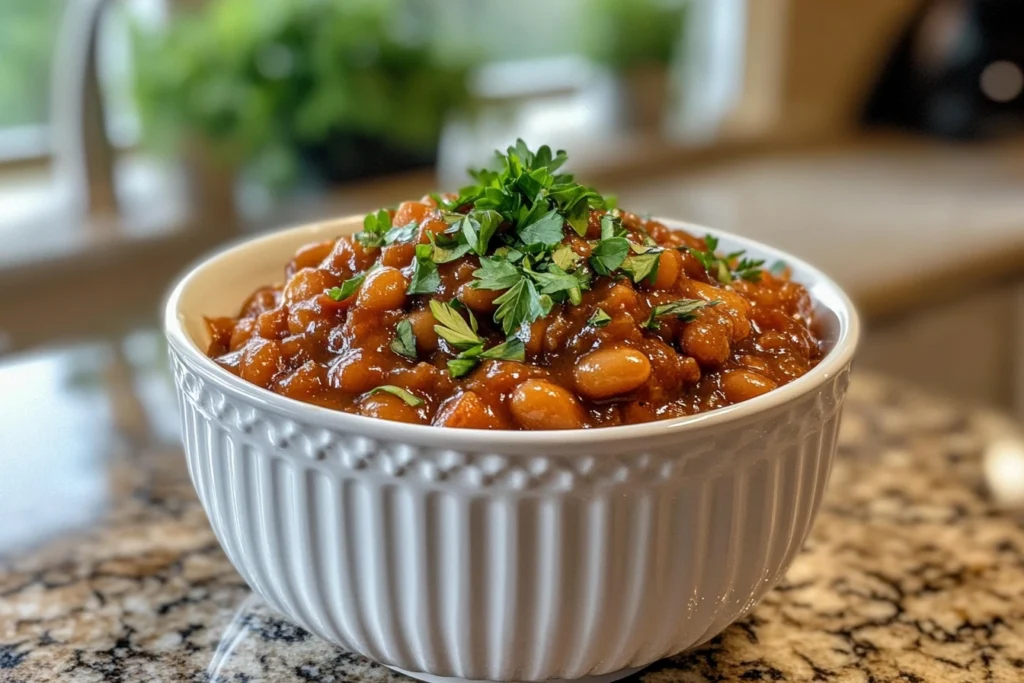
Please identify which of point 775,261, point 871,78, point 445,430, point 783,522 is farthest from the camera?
point 871,78

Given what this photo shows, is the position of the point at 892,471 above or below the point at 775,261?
below

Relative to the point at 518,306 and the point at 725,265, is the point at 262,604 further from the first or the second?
the point at 725,265

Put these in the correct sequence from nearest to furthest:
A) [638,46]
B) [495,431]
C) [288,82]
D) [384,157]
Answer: [495,431], [288,82], [384,157], [638,46]

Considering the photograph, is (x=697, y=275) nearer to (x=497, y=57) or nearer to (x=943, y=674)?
(x=943, y=674)

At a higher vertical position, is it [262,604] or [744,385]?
[744,385]

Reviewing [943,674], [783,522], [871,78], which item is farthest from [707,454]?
[871,78]

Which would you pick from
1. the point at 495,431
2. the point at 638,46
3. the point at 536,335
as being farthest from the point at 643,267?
the point at 638,46

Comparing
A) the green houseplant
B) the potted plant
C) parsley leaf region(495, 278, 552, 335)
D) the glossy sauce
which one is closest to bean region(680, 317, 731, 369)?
the glossy sauce
